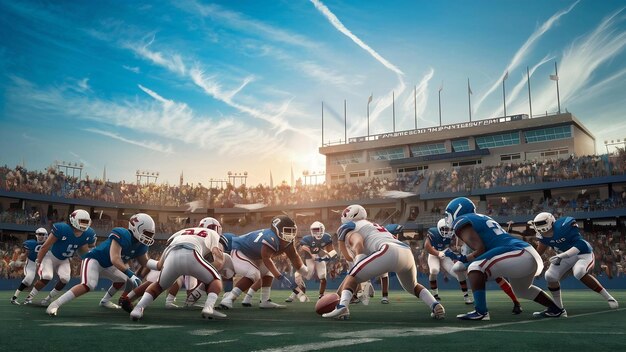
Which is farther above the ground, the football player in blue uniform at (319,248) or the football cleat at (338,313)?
the football player in blue uniform at (319,248)

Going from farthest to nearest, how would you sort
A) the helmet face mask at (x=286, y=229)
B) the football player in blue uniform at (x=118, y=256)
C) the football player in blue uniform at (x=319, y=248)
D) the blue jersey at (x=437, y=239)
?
the football player in blue uniform at (x=319, y=248) → the blue jersey at (x=437, y=239) → the helmet face mask at (x=286, y=229) → the football player in blue uniform at (x=118, y=256)

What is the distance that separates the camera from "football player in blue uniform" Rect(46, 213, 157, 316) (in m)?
9.83

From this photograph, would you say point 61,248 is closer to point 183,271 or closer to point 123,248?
point 123,248

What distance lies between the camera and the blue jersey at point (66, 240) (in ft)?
42.9

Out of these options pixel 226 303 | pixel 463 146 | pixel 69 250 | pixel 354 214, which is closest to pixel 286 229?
pixel 354 214

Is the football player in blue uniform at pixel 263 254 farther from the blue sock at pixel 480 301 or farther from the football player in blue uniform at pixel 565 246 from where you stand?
the football player in blue uniform at pixel 565 246

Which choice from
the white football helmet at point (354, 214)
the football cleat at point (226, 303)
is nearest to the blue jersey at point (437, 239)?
the white football helmet at point (354, 214)

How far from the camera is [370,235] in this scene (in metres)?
9.22

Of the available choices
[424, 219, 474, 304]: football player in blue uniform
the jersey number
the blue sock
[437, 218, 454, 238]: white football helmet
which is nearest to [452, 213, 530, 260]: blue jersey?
the blue sock

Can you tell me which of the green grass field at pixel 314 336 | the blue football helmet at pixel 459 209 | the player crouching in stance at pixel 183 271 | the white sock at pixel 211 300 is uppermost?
the blue football helmet at pixel 459 209

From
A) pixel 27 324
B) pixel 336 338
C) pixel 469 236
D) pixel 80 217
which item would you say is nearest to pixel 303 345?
pixel 336 338

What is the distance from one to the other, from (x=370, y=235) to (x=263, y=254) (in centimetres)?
328

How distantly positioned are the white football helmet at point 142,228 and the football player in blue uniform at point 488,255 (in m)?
5.28

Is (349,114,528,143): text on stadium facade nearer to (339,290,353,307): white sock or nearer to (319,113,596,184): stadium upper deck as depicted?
(319,113,596,184): stadium upper deck
